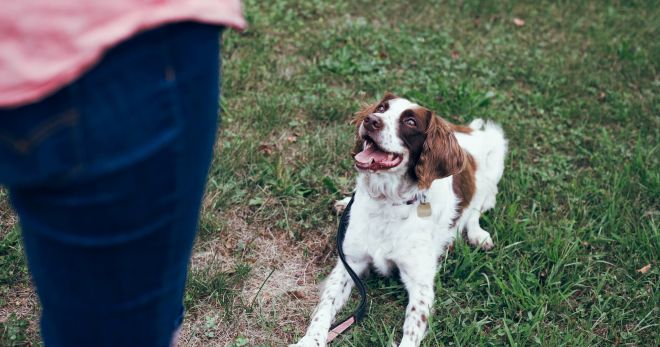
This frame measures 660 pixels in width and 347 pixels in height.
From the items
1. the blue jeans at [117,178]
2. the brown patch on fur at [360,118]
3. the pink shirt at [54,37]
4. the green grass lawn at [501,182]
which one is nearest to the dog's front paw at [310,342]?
the green grass lawn at [501,182]

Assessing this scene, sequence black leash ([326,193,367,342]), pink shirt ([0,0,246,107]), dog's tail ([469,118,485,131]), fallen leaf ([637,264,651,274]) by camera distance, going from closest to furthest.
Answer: pink shirt ([0,0,246,107]) < black leash ([326,193,367,342]) < fallen leaf ([637,264,651,274]) < dog's tail ([469,118,485,131])

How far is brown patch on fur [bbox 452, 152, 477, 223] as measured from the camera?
362 cm

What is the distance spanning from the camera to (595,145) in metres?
4.51

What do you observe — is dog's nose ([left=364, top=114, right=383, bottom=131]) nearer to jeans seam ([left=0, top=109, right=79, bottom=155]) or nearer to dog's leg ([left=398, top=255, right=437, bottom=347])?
dog's leg ([left=398, top=255, right=437, bottom=347])

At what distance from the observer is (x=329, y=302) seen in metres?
3.09

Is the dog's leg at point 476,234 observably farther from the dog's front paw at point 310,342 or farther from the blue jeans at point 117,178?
the blue jeans at point 117,178

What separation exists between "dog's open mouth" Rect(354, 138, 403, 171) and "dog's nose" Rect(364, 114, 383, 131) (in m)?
0.10

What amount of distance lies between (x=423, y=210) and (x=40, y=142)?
2.50 metres

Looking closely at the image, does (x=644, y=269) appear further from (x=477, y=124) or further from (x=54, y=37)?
(x=54, y=37)

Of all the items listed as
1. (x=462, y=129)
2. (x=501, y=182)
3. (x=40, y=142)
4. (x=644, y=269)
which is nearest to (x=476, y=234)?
(x=501, y=182)

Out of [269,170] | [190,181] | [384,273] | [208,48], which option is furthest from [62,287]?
[269,170]

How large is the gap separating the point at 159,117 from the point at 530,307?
250cm

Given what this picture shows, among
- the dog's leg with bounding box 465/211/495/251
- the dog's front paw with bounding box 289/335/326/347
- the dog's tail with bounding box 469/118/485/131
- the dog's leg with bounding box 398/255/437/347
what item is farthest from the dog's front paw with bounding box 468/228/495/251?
the dog's front paw with bounding box 289/335/326/347

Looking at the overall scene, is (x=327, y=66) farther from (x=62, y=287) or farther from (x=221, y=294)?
(x=62, y=287)
